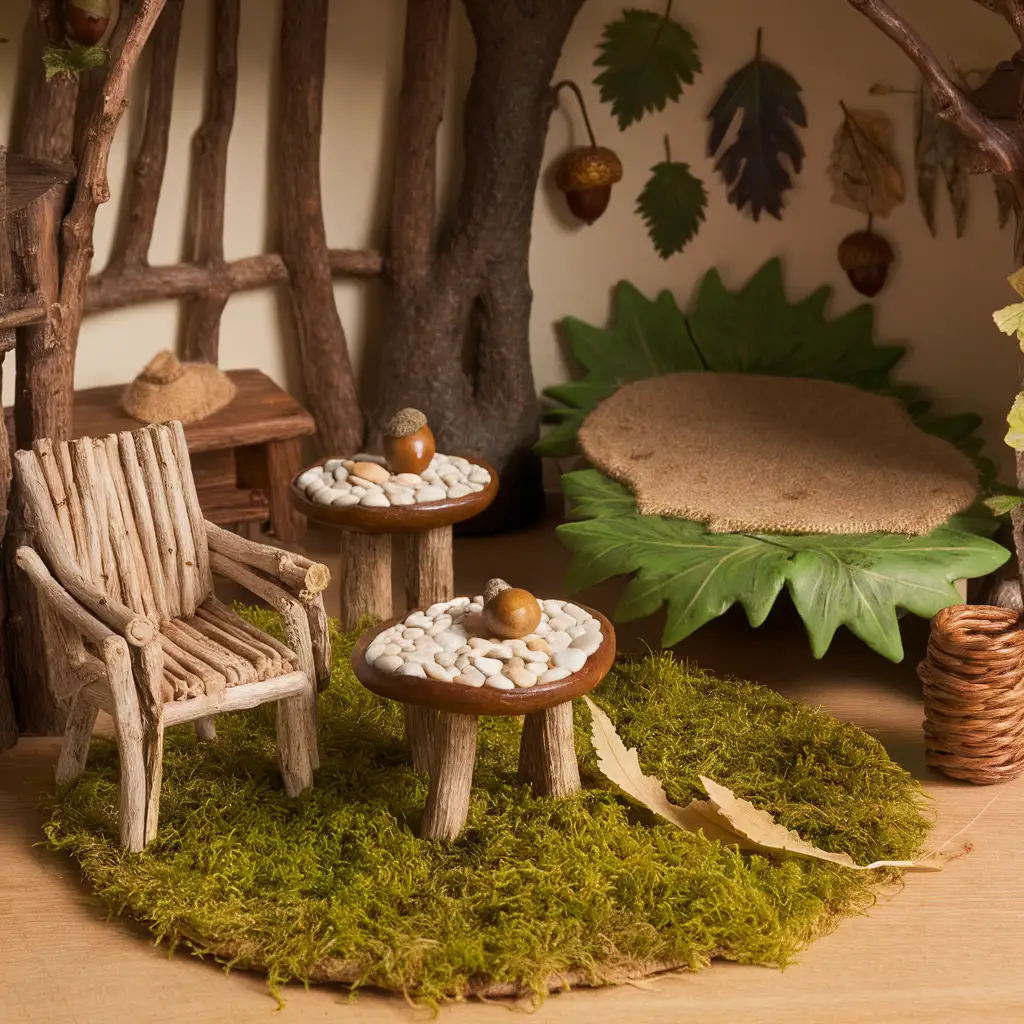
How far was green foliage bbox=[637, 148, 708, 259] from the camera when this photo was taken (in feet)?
17.0

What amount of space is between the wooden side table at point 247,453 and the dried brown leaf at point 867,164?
6.90 feet

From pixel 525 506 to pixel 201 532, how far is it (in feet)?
6.33

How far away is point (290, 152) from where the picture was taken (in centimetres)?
485

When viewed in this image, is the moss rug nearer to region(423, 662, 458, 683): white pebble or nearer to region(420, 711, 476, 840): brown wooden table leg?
region(420, 711, 476, 840): brown wooden table leg

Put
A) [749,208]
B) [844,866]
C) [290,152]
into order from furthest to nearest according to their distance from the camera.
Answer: [749,208] → [290,152] → [844,866]

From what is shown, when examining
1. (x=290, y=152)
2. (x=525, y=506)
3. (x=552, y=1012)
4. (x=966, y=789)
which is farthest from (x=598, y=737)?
(x=290, y=152)

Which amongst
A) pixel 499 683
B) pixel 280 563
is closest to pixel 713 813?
pixel 499 683

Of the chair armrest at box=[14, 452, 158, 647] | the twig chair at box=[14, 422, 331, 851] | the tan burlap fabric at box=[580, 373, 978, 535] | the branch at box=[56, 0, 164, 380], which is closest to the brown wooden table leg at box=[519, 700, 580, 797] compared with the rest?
the twig chair at box=[14, 422, 331, 851]

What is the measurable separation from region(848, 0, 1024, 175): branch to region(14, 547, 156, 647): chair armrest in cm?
224

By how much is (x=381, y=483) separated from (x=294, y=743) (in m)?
0.86

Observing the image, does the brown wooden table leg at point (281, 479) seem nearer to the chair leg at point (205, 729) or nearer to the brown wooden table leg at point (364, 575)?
the brown wooden table leg at point (364, 575)

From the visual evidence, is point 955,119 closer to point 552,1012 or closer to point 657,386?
point 657,386

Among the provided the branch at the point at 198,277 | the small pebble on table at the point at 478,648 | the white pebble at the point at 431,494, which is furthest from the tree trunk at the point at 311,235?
the small pebble on table at the point at 478,648

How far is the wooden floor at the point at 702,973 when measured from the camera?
267 cm
